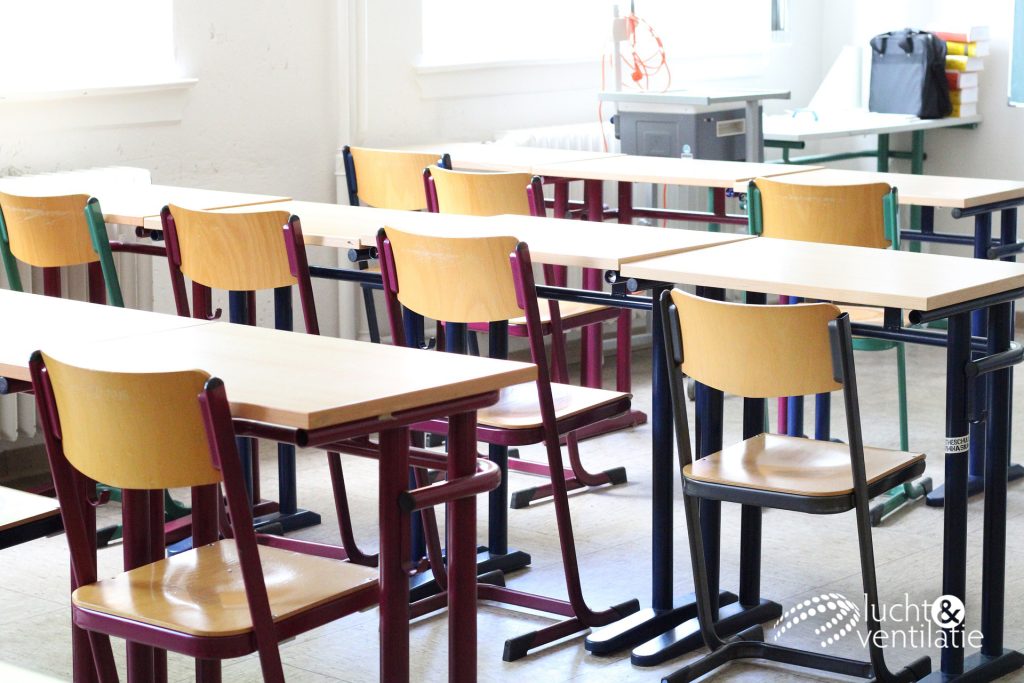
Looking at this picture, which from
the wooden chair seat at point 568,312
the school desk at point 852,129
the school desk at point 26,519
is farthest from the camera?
the school desk at point 852,129

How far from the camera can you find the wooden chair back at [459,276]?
9.48 feet

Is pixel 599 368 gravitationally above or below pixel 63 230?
below

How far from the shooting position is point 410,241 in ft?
9.78

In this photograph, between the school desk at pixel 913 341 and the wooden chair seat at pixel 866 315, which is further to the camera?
the wooden chair seat at pixel 866 315

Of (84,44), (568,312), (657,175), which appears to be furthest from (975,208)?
(84,44)

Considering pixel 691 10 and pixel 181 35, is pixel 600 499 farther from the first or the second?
pixel 691 10

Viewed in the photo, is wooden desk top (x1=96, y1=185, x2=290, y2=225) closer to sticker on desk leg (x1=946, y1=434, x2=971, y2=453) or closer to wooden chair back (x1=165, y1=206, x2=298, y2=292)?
wooden chair back (x1=165, y1=206, x2=298, y2=292)

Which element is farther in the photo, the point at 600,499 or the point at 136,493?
the point at 600,499

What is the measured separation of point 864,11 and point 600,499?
3.80 m

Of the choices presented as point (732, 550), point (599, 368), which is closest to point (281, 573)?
point (732, 550)

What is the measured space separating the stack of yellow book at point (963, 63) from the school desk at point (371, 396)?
16.0ft

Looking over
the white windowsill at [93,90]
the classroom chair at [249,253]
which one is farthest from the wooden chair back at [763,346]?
the white windowsill at [93,90]

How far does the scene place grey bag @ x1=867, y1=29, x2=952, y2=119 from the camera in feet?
21.1

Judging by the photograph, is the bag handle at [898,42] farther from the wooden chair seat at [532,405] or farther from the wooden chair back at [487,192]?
the wooden chair seat at [532,405]
